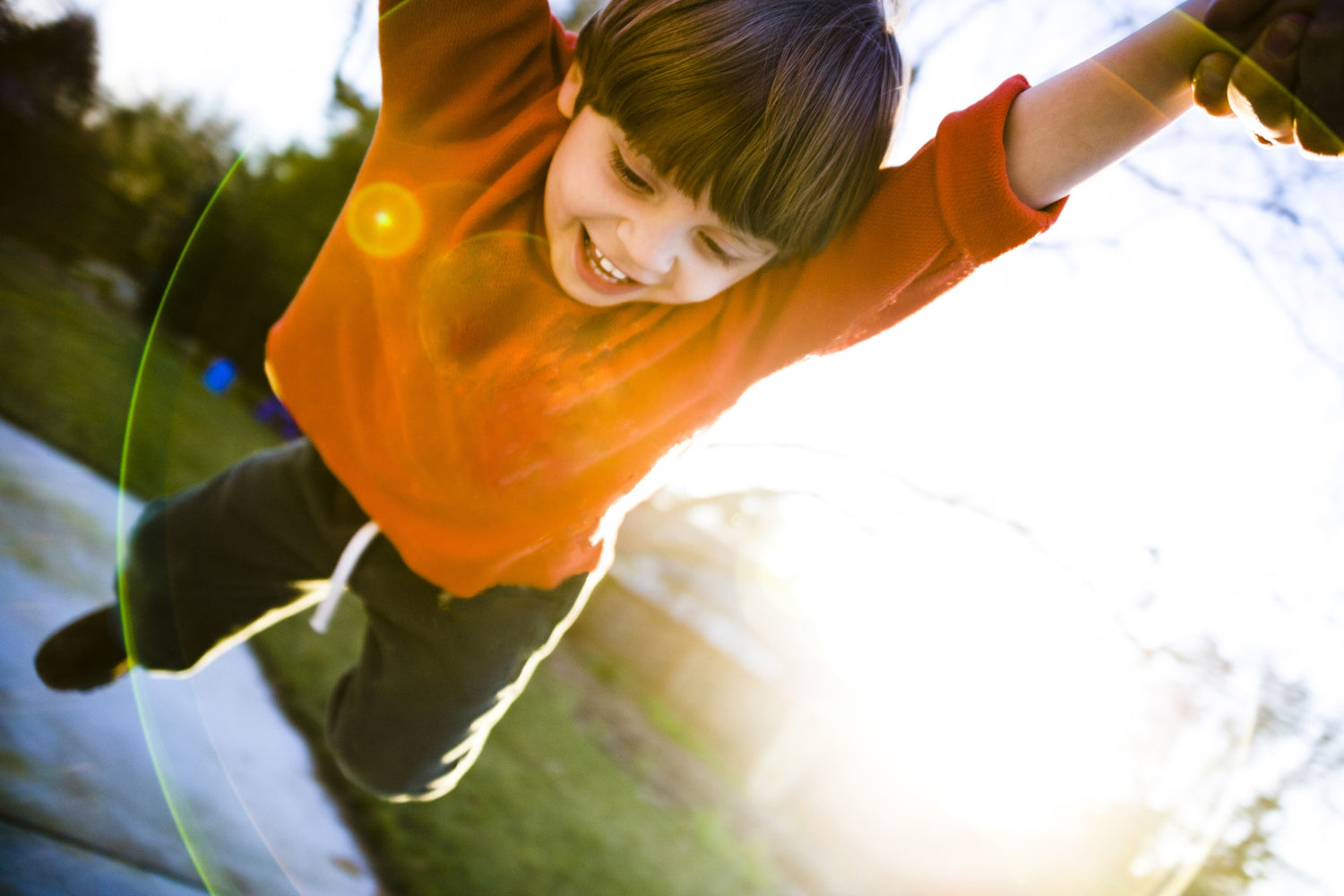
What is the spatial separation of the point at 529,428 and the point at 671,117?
19.1 inches

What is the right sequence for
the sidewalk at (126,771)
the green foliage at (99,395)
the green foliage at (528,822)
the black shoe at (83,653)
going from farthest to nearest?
the green foliage at (99,395) → the green foliage at (528,822) → the black shoe at (83,653) → the sidewalk at (126,771)

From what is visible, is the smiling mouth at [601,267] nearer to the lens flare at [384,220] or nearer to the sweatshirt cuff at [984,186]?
the lens flare at [384,220]

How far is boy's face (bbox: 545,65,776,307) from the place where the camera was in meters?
0.90

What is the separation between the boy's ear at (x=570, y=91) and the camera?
1005 millimetres

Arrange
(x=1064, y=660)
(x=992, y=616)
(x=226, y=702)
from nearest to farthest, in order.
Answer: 1. (x=226, y=702)
2. (x=1064, y=660)
3. (x=992, y=616)

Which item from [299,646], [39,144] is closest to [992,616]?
[299,646]

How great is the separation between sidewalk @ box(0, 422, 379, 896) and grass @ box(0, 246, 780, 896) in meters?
0.20

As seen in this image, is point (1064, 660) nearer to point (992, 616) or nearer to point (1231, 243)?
point (992, 616)

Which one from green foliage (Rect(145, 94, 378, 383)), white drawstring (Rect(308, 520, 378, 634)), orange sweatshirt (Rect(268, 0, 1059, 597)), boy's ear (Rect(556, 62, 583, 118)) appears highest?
boy's ear (Rect(556, 62, 583, 118))

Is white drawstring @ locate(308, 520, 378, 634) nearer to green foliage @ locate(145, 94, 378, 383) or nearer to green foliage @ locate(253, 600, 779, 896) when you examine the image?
green foliage @ locate(253, 600, 779, 896)

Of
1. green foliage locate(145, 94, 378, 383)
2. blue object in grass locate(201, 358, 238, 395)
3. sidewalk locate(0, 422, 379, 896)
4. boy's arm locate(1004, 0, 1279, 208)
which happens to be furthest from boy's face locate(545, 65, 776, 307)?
blue object in grass locate(201, 358, 238, 395)

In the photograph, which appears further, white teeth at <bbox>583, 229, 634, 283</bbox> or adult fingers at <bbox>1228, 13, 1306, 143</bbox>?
white teeth at <bbox>583, 229, 634, 283</bbox>

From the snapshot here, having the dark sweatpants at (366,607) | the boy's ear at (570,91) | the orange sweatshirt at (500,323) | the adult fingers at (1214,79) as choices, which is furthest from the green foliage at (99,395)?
the adult fingers at (1214,79)

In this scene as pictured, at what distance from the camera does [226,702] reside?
1.95 metres
